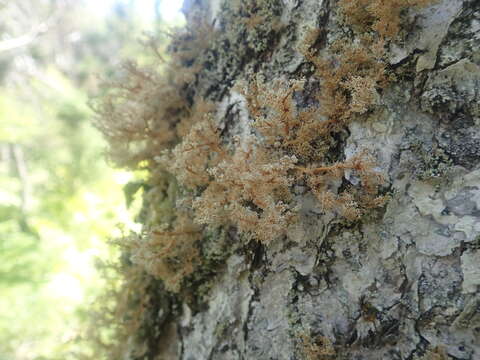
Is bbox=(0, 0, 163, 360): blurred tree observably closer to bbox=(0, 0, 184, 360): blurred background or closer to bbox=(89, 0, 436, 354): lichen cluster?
bbox=(0, 0, 184, 360): blurred background

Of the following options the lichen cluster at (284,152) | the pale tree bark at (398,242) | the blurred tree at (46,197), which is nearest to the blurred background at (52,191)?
the blurred tree at (46,197)

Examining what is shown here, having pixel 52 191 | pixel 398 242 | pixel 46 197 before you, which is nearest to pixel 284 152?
pixel 398 242

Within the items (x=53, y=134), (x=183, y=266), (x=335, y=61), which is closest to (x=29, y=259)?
(x=183, y=266)

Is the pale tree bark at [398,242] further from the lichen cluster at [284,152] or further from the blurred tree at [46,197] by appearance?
the blurred tree at [46,197]

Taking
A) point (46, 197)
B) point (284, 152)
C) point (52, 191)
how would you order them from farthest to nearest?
point (52, 191) < point (46, 197) < point (284, 152)

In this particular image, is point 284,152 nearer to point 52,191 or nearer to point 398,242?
point 398,242

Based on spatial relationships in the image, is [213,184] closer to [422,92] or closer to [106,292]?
[422,92]
